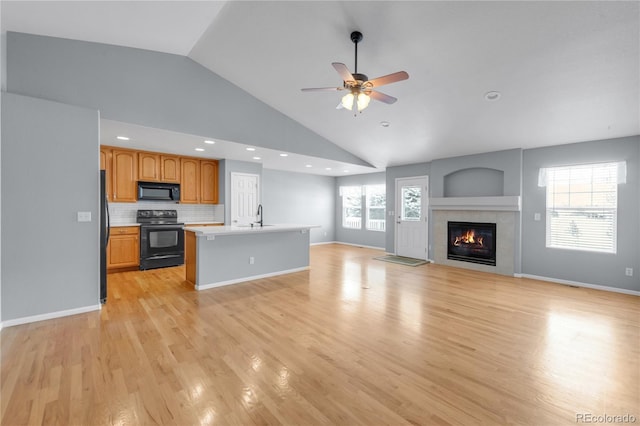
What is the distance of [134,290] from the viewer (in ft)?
14.3

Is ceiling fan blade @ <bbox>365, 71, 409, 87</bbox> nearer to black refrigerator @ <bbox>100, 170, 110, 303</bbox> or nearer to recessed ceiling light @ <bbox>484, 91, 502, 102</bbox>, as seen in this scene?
recessed ceiling light @ <bbox>484, 91, 502, 102</bbox>

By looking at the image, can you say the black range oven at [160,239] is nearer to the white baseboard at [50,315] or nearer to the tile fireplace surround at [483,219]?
the white baseboard at [50,315]

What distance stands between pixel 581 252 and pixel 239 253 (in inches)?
234

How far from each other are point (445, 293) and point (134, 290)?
4.82 metres

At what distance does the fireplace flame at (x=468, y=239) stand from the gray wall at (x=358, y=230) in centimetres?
201

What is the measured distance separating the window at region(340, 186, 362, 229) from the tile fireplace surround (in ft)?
10.3

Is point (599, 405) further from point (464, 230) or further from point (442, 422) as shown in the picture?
point (464, 230)

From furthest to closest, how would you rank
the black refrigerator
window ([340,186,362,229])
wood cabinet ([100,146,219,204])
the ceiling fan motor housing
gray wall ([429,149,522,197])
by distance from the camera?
window ([340,186,362,229]) < gray wall ([429,149,522,197]) < wood cabinet ([100,146,219,204]) < the black refrigerator < the ceiling fan motor housing

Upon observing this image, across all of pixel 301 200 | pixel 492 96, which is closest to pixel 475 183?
pixel 492 96

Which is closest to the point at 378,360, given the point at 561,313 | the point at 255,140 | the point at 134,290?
the point at 561,313

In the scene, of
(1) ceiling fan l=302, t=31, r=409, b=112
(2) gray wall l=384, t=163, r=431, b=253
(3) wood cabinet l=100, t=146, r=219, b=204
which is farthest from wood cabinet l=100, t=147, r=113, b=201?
(2) gray wall l=384, t=163, r=431, b=253

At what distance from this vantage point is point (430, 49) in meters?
3.31

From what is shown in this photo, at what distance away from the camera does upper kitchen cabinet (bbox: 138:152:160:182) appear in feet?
18.7

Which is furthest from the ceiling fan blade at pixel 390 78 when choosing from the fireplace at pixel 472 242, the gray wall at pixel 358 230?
the gray wall at pixel 358 230
